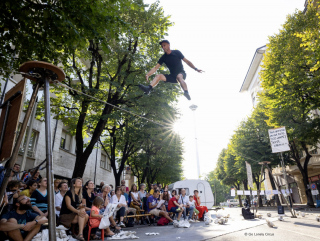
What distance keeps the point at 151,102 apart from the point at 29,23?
627 centimetres

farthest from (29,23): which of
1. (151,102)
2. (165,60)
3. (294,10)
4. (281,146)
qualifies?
(294,10)

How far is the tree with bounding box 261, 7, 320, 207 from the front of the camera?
47.7 feet

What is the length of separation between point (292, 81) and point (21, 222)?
1587 centimetres

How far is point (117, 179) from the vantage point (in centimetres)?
1816

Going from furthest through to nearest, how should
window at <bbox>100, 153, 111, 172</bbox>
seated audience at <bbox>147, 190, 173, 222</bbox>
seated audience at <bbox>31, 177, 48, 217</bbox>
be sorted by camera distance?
window at <bbox>100, 153, 111, 172</bbox> < seated audience at <bbox>147, 190, 173, 222</bbox> < seated audience at <bbox>31, 177, 48, 217</bbox>

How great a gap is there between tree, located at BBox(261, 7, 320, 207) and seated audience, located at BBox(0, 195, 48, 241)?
597 inches

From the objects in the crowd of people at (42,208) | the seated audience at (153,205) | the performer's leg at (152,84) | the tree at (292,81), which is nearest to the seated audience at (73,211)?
the crowd of people at (42,208)

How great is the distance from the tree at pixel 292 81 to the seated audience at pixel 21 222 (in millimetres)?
15173

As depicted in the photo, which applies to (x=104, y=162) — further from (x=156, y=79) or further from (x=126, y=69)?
(x=156, y=79)

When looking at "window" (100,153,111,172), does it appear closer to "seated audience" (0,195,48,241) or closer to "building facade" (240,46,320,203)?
"building facade" (240,46,320,203)

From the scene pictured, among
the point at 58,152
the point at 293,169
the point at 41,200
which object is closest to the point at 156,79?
the point at 41,200

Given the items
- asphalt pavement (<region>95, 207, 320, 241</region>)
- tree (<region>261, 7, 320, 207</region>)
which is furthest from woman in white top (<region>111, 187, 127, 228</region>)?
tree (<region>261, 7, 320, 207</region>)

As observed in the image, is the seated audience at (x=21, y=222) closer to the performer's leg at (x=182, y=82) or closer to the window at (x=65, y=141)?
the performer's leg at (x=182, y=82)

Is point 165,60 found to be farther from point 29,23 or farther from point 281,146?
point 281,146
